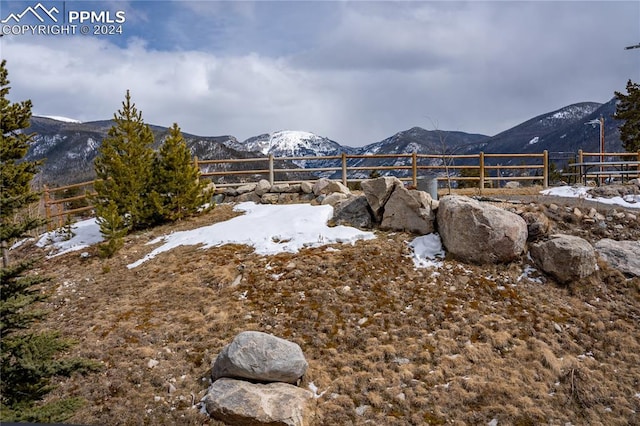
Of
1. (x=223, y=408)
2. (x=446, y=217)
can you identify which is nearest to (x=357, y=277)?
(x=446, y=217)

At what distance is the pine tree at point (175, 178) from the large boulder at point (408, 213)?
253 inches

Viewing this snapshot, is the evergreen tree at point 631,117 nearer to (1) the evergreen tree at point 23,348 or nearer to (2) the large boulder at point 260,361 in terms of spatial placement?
(2) the large boulder at point 260,361

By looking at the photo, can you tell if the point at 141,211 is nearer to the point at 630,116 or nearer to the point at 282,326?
the point at 282,326

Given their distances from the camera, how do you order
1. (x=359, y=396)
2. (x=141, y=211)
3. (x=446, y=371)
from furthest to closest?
(x=141, y=211) → (x=446, y=371) → (x=359, y=396)

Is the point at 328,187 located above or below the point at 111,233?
above

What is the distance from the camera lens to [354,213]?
1038 cm

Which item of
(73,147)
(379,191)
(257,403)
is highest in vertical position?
(73,147)

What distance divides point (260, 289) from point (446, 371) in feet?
12.3

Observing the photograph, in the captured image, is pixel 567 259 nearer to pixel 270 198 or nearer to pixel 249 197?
pixel 270 198

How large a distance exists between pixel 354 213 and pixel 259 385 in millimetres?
5971

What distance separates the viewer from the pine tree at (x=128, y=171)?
38.8 feet

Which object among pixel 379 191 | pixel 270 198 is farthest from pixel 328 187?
pixel 379 191

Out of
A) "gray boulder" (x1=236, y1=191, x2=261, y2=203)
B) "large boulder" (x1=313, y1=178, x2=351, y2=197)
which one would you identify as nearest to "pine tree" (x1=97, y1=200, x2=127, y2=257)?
"gray boulder" (x1=236, y1=191, x2=261, y2=203)

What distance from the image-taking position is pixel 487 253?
26.4ft
